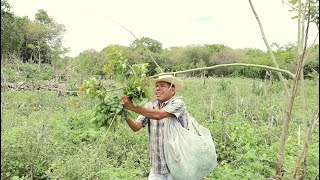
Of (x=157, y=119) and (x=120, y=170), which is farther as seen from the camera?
(x=120, y=170)

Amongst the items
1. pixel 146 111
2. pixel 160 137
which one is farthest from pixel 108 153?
pixel 146 111

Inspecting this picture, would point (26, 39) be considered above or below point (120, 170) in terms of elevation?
A: above

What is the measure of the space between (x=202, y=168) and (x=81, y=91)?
111cm

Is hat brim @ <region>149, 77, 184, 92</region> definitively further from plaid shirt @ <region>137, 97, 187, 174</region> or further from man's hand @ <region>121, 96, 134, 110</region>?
man's hand @ <region>121, 96, 134, 110</region>

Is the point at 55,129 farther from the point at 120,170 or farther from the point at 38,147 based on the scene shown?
the point at 120,170

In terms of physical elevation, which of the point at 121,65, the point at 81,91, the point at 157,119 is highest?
the point at 121,65

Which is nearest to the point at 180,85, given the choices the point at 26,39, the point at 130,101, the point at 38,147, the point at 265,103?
the point at 130,101

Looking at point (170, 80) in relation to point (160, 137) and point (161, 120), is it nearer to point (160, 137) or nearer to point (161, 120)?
point (161, 120)

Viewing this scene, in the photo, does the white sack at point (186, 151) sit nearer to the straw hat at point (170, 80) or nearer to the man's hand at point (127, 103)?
the straw hat at point (170, 80)

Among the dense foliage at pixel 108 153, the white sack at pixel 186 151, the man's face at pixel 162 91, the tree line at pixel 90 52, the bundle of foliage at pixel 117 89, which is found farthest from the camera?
the tree line at pixel 90 52

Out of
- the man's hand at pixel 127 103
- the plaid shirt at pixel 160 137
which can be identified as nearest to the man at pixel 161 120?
the plaid shirt at pixel 160 137

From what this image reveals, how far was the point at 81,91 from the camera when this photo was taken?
9.26ft

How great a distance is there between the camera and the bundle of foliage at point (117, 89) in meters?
2.72

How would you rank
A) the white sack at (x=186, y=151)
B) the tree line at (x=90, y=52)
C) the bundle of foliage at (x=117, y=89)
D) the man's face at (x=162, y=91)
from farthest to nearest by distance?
the tree line at (x=90, y=52) → the man's face at (x=162, y=91) → the white sack at (x=186, y=151) → the bundle of foliage at (x=117, y=89)
